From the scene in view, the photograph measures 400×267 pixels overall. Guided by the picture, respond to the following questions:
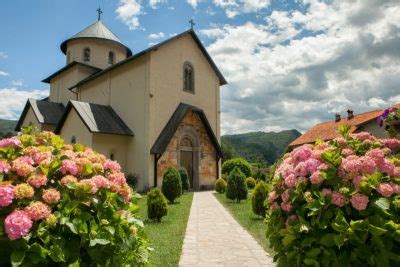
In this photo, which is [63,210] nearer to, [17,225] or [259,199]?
[17,225]

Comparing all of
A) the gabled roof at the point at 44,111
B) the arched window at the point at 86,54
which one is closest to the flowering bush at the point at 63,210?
the gabled roof at the point at 44,111

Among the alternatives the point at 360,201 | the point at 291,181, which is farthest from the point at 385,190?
the point at 291,181

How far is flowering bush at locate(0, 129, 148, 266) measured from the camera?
2.26m

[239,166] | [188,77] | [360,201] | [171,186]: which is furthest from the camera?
[239,166]

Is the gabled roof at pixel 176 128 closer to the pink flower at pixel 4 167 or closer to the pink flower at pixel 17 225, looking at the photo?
the pink flower at pixel 4 167

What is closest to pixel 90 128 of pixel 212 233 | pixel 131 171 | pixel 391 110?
pixel 131 171

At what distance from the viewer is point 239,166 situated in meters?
23.9

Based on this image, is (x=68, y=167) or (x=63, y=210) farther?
(x=68, y=167)

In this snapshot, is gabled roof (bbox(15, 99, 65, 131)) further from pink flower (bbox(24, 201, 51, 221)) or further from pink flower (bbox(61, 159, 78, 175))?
pink flower (bbox(24, 201, 51, 221))

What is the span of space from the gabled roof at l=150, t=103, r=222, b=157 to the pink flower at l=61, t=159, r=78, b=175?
14641mm

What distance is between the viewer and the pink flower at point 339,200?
108 inches

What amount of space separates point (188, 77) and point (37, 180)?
19023 millimetres

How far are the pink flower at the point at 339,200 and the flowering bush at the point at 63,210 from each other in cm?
178

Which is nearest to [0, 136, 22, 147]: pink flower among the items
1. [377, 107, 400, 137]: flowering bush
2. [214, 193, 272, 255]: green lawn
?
[214, 193, 272, 255]: green lawn
